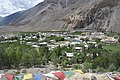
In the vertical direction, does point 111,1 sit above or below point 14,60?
above

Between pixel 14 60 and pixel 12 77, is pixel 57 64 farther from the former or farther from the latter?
pixel 12 77

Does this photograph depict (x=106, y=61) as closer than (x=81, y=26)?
Yes

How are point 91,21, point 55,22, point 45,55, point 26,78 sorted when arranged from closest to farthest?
point 26,78 → point 45,55 → point 91,21 → point 55,22

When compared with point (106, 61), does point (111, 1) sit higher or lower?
higher

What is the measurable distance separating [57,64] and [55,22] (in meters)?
129

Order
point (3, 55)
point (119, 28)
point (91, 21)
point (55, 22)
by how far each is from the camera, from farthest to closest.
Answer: point (55, 22), point (91, 21), point (119, 28), point (3, 55)

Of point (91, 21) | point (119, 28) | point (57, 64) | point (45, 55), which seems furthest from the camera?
point (91, 21)

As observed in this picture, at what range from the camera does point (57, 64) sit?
5866 cm

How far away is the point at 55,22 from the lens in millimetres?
187000

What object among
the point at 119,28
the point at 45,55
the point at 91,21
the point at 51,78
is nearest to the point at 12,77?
the point at 51,78

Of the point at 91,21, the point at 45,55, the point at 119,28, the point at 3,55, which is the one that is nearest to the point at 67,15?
the point at 91,21

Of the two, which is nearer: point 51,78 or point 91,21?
point 51,78

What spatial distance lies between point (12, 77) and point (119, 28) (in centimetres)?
12042

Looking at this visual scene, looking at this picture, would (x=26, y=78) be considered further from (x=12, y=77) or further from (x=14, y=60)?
(x=14, y=60)
